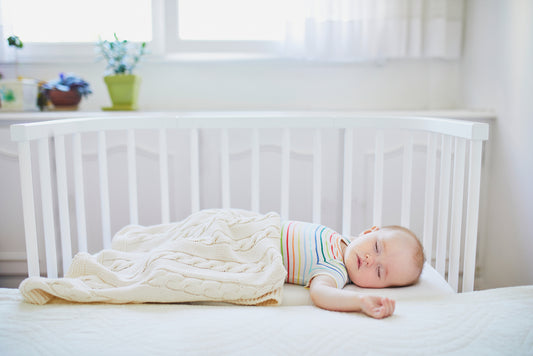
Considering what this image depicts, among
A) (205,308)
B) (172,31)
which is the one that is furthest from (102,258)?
(172,31)

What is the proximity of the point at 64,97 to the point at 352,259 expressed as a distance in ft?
4.53

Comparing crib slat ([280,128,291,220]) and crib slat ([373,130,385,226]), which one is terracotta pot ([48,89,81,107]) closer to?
crib slat ([280,128,291,220])

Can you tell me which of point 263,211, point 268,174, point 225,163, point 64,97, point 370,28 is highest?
point 370,28

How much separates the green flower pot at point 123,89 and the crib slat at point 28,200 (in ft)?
2.90

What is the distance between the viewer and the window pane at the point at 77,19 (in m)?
1.97

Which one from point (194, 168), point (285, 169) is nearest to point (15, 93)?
point (194, 168)

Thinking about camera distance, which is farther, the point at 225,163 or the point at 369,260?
the point at 225,163

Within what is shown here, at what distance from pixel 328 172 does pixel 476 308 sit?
0.91 m

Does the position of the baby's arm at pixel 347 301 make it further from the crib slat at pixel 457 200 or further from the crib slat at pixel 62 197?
the crib slat at pixel 62 197

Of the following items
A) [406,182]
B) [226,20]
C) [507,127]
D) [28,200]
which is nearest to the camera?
[28,200]

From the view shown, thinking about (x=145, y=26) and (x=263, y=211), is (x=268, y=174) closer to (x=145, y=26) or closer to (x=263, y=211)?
(x=263, y=211)

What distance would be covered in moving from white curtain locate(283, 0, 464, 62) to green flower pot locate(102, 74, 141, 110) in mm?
646

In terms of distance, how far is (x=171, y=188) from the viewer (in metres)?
1.72

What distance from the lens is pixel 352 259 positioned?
3.46ft
